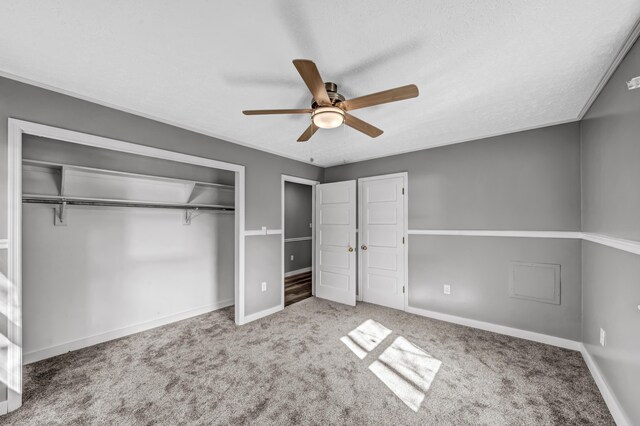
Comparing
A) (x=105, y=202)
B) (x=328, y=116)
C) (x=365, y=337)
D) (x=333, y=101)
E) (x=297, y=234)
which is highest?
(x=333, y=101)

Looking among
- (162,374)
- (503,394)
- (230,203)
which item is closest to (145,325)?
(162,374)

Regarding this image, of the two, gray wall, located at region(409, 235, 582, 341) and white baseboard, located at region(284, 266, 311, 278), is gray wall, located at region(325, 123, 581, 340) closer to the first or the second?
gray wall, located at region(409, 235, 582, 341)

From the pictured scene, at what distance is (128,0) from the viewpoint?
1303 mm

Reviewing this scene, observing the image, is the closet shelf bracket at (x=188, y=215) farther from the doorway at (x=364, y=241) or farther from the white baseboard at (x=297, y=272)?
the white baseboard at (x=297, y=272)

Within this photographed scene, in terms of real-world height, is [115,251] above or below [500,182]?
below

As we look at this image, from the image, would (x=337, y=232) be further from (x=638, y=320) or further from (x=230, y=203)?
(x=638, y=320)

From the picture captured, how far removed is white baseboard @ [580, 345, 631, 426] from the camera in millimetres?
1699

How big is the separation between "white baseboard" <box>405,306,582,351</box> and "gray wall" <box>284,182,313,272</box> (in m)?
3.26

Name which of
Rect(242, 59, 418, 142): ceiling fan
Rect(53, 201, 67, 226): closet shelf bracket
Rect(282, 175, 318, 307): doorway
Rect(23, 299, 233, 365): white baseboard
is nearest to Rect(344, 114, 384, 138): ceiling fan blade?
Rect(242, 59, 418, 142): ceiling fan

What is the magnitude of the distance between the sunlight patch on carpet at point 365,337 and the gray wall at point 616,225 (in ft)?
6.09

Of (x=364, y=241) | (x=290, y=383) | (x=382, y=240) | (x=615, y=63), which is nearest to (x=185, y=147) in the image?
(x=290, y=383)

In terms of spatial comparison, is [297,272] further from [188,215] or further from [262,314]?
[188,215]

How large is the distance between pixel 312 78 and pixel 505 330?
11.8 feet

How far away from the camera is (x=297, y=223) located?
657cm
